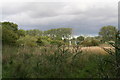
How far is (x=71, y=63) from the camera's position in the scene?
3.26 metres

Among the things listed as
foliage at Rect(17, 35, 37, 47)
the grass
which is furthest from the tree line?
the grass

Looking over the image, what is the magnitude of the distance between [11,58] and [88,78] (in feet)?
7.39

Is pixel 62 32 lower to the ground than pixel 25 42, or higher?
higher

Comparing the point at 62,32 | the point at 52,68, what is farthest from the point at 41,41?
the point at 52,68

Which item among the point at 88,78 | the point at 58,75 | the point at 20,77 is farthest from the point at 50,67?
the point at 88,78

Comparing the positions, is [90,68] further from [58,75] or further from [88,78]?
[58,75]

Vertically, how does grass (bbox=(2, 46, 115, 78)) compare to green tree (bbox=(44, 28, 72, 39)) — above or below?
below

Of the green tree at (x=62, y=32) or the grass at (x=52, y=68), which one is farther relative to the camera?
the green tree at (x=62, y=32)

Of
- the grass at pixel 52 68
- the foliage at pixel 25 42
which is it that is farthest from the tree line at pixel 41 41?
the grass at pixel 52 68

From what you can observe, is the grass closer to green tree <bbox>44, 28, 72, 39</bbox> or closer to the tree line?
the tree line

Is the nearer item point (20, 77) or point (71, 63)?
point (20, 77)

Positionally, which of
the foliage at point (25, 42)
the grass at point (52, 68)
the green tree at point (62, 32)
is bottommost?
the grass at point (52, 68)

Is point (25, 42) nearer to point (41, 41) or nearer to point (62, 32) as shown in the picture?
point (41, 41)

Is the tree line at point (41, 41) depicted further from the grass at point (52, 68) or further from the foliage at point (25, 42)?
the grass at point (52, 68)
